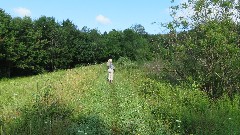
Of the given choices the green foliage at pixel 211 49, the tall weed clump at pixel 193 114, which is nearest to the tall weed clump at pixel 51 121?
the tall weed clump at pixel 193 114

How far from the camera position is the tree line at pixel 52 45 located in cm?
4066

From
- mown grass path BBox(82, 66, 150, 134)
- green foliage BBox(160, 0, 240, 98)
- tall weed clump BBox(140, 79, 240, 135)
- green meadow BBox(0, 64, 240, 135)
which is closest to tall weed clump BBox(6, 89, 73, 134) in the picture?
green meadow BBox(0, 64, 240, 135)

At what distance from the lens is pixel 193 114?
9438 millimetres

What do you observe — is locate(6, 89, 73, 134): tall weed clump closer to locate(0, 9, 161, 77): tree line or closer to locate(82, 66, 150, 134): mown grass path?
locate(82, 66, 150, 134): mown grass path

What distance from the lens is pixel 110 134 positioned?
8297 millimetres

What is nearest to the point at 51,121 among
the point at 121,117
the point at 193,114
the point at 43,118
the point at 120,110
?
the point at 43,118

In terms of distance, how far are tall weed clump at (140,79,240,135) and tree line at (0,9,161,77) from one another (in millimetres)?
16258

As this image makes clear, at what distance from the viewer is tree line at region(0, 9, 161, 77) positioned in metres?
40.7

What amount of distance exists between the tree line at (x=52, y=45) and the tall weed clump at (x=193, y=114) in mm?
16258

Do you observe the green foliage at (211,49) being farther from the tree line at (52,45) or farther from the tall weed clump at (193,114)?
the tree line at (52,45)

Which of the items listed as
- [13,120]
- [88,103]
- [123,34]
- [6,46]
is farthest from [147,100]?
[123,34]

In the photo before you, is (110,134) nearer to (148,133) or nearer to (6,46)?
(148,133)

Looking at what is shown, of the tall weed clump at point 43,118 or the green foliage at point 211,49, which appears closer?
the tall weed clump at point 43,118

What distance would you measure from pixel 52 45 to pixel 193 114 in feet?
133
